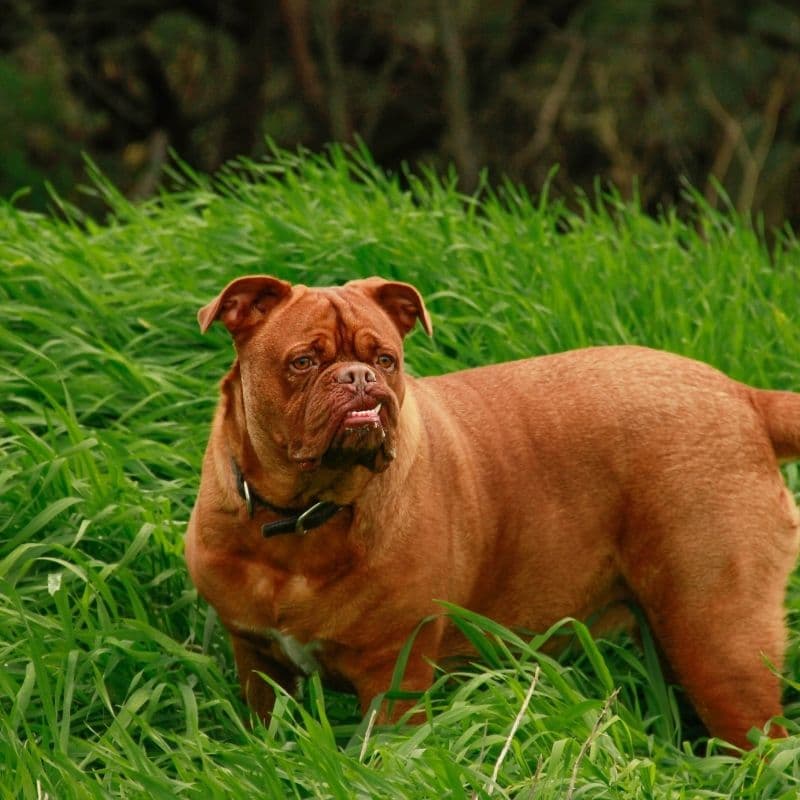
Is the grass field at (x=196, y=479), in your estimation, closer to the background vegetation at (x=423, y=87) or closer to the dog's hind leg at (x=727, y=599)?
the dog's hind leg at (x=727, y=599)

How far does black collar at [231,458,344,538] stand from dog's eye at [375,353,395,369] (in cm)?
35

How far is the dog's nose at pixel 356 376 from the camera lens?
3.62 meters

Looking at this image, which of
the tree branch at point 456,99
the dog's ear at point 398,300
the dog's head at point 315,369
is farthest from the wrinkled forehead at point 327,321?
the tree branch at point 456,99

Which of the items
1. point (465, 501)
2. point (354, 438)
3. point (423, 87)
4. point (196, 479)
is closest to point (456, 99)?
point (423, 87)

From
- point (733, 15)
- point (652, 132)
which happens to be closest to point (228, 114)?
point (652, 132)

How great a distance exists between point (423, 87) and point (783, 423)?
946 centimetres

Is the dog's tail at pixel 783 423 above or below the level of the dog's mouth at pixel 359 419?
below

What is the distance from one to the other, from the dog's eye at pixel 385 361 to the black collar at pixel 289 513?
1.16 ft

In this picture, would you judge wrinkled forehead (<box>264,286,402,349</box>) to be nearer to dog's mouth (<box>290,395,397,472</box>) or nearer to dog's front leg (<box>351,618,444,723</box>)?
dog's mouth (<box>290,395,397,472</box>)

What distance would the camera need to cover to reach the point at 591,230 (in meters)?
6.20

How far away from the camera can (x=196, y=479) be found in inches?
189

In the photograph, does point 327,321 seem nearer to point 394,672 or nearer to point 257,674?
point 394,672

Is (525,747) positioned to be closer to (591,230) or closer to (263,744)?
(263,744)

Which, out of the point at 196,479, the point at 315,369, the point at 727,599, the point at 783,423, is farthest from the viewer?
the point at 196,479
